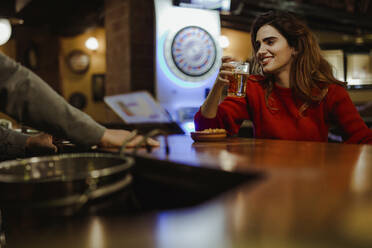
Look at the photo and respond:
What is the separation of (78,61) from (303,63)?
6.35 m

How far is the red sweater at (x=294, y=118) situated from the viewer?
1726 mm

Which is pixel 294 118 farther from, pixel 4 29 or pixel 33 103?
pixel 4 29

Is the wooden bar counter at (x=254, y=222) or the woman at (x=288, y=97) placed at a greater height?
the woman at (x=288, y=97)

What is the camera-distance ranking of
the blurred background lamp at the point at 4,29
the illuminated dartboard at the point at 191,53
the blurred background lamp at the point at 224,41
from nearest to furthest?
the illuminated dartboard at the point at 191,53 → the blurred background lamp at the point at 4,29 → the blurred background lamp at the point at 224,41

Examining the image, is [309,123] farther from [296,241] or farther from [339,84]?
[296,241]

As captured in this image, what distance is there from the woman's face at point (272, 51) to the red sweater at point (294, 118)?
0.15 metres

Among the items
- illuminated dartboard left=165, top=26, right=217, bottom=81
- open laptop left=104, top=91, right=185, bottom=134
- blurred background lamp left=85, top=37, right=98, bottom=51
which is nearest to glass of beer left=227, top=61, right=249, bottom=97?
open laptop left=104, top=91, right=185, bottom=134

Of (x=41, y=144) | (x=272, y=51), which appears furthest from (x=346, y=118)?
(x=41, y=144)

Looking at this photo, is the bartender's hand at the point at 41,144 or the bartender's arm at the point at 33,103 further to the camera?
the bartender's hand at the point at 41,144

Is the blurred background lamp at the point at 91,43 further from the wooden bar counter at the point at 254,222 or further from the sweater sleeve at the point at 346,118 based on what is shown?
the wooden bar counter at the point at 254,222

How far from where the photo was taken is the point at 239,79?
58.1 inches

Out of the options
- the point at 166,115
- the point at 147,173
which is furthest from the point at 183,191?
the point at 166,115

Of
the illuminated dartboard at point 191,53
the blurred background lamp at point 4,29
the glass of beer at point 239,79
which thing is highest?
the blurred background lamp at point 4,29

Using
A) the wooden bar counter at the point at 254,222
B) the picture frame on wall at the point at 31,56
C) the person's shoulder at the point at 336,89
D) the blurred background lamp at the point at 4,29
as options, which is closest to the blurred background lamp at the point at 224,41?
the blurred background lamp at the point at 4,29
